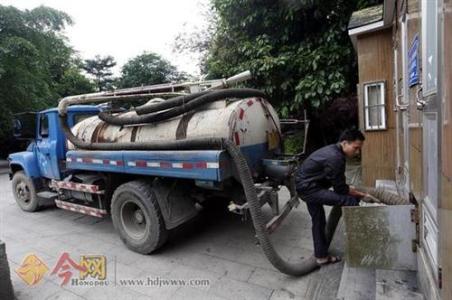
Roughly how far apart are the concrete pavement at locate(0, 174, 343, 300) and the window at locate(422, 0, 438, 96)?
6.69 ft

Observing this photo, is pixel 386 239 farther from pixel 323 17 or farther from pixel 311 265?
pixel 323 17

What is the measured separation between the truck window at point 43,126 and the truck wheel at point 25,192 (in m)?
1.03

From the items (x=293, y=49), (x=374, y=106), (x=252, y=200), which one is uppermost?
(x=293, y=49)

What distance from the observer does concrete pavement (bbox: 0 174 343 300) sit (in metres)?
3.07

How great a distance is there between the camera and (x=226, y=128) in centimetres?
345

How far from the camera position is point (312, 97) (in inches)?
318

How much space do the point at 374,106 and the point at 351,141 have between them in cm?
289

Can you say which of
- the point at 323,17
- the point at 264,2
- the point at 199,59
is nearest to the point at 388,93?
the point at 323,17

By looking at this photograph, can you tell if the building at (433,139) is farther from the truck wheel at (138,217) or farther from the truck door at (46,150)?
the truck door at (46,150)

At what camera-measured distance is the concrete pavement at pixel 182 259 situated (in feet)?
10.1

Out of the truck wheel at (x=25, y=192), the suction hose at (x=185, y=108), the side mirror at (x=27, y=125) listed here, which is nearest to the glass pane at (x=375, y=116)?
the suction hose at (x=185, y=108)

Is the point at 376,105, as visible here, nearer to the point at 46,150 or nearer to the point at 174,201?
the point at 174,201

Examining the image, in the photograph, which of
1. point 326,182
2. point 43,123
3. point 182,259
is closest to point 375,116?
point 326,182

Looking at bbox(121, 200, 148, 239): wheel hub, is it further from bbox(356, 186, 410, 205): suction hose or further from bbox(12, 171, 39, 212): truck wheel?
bbox(356, 186, 410, 205): suction hose
